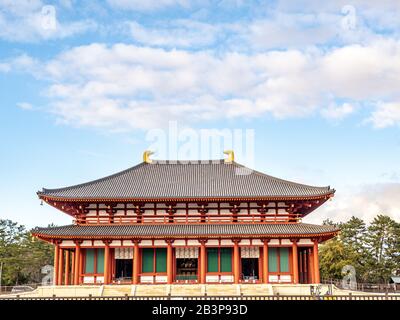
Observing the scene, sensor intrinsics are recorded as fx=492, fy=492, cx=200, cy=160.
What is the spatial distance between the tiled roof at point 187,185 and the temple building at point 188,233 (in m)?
0.10

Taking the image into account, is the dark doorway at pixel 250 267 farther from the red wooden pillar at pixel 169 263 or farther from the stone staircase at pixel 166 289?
the red wooden pillar at pixel 169 263

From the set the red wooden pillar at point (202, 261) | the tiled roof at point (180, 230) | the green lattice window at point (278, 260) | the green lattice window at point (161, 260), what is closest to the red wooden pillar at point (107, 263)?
the tiled roof at point (180, 230)

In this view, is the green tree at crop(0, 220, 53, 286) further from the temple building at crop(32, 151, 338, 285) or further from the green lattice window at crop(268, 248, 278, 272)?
the green lattice window at crop(268, 248, 278, 272)

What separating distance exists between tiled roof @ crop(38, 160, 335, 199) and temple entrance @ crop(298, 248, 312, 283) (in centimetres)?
650

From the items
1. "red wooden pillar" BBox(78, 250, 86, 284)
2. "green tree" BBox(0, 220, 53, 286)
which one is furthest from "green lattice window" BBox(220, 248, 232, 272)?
"green tree" BBox(0, 220, 53, 286)

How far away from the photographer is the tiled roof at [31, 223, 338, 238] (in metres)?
41.2

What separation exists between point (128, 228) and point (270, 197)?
12594 millimetres

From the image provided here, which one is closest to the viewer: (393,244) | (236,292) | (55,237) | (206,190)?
(236,292)

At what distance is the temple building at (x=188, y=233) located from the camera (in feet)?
137

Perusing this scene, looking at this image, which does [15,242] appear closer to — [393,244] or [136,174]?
[136,174]

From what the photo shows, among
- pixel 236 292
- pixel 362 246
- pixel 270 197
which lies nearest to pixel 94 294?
pixel 236 292

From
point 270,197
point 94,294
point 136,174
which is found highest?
point 136,174
